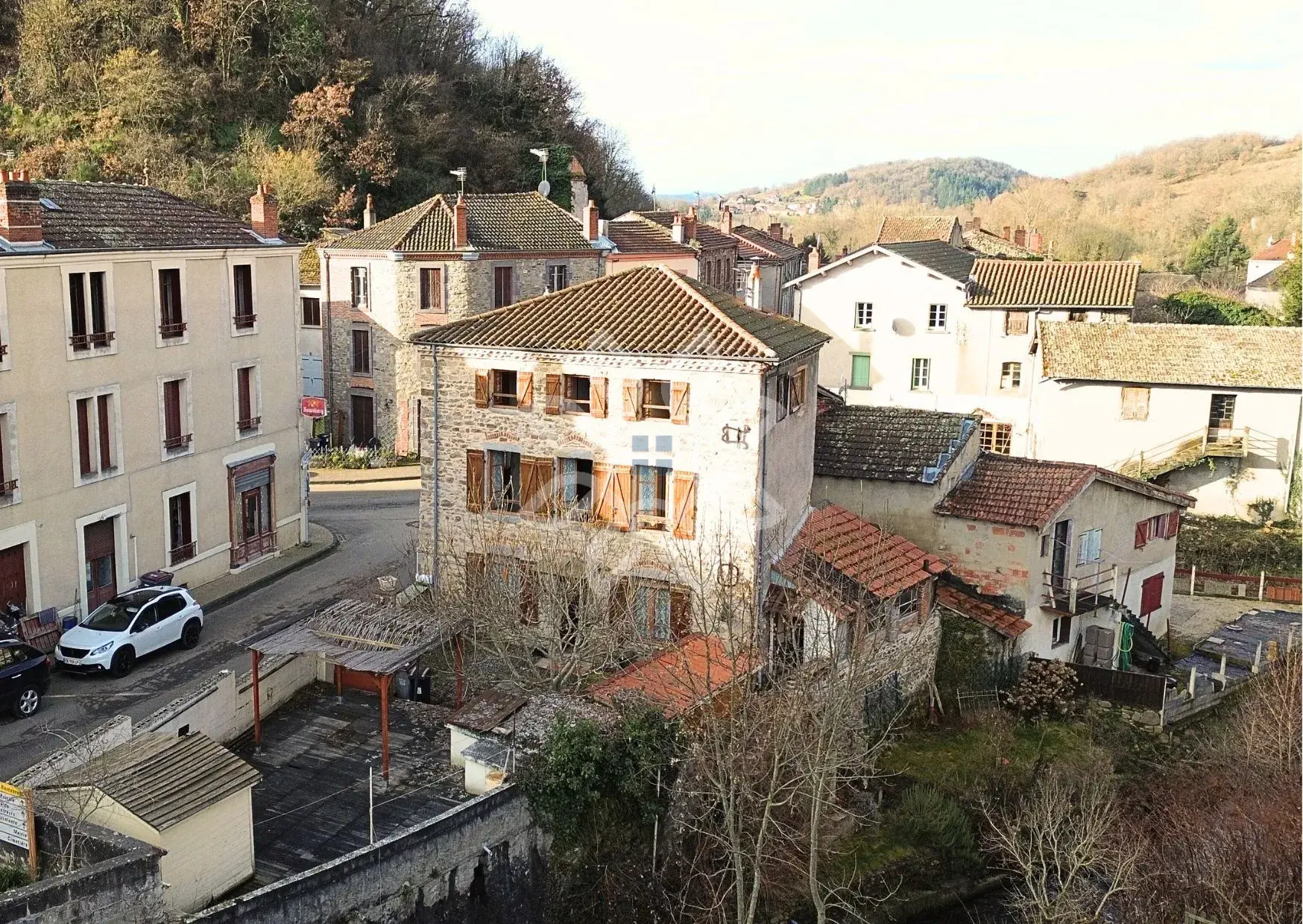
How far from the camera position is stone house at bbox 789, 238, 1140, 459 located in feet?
142

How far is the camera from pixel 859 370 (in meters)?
46.8

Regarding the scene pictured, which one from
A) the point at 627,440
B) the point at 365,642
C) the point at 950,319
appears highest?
the point at 950,319

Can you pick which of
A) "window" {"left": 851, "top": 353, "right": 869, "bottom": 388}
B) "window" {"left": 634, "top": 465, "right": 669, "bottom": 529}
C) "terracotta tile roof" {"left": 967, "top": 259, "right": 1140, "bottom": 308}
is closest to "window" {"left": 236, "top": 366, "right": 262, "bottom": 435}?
"window" {"left": 634, "top": 465, "right": 669, "bottom": 529}

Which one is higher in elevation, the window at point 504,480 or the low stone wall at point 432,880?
the window at point 504,480

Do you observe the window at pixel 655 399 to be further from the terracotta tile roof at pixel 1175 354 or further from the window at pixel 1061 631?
the terracotta tile roof at pixel 1175 354

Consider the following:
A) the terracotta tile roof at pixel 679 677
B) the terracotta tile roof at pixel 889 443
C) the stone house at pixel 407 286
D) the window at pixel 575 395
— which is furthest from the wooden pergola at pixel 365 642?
the stone house at pixel 407 286

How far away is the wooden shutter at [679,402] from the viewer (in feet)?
72.7

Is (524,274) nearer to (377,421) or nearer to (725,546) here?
(377,421)

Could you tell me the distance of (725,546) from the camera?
22.0 m

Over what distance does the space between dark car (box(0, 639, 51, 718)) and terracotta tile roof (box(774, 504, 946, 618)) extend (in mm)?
12656

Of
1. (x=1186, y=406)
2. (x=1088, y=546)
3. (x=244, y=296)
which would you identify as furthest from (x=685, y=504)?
(x=1186, y=406)

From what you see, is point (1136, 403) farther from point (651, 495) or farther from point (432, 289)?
point (432, 289)

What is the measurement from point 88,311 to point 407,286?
18.6 meters

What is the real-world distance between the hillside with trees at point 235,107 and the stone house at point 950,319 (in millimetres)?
21707
